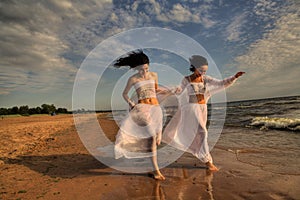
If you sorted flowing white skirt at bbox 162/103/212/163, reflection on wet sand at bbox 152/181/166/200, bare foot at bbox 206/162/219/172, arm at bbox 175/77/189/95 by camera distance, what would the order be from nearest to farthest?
reflection on wet sand at bbox 152/181/166/200 → bare foot at bbox 206/162/219/172 → flowing white skirt at bbox 162/103/212/163 → arm at bbox 175/77/189/95

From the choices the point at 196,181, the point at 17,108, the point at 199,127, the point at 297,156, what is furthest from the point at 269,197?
the point at 17,108

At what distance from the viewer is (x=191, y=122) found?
521 centimetres

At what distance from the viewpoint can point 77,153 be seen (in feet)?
22.8

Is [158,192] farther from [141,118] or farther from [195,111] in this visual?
[195,111]

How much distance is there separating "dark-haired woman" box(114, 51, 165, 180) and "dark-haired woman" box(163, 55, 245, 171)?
0.77m

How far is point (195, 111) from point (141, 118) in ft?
4.36

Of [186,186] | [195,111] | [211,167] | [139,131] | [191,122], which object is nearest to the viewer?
[186,186]

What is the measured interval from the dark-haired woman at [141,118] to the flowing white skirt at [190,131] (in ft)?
2.45

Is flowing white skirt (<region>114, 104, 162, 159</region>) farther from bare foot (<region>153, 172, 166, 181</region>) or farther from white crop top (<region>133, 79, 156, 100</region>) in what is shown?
bare foot (<region>153, 172, 166, 181</region>)

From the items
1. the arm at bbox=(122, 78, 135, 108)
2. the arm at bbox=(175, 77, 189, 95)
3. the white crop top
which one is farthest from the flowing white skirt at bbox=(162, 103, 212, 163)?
the arm at bbox=(122, 78, 135, 108)

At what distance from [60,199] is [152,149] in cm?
196

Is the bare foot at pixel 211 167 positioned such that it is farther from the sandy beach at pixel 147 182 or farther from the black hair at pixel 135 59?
the black hair at pixel 135 59

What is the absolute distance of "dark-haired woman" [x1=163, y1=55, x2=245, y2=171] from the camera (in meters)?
5.08

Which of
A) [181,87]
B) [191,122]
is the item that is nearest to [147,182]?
[191,122]
